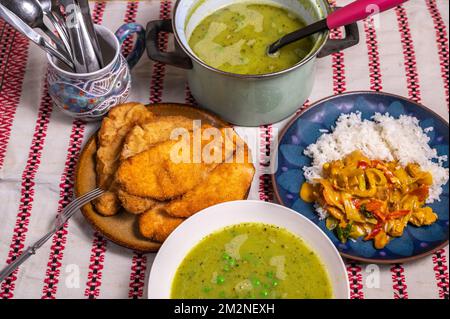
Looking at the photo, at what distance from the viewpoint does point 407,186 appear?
7.96 feet

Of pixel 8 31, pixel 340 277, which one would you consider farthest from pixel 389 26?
pixel 8 31

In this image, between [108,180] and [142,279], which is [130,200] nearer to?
[108,180]

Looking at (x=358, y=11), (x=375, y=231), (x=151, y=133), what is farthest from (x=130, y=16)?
(x=375, y=231)

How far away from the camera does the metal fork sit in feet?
7.55

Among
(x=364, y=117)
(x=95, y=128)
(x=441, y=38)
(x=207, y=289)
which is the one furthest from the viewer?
(x=441, y=38)

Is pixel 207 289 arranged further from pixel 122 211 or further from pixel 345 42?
pixel 345 42

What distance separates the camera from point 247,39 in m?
Answer: 2.61

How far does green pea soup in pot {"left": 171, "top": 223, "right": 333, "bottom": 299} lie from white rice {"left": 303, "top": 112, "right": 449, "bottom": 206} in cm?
36

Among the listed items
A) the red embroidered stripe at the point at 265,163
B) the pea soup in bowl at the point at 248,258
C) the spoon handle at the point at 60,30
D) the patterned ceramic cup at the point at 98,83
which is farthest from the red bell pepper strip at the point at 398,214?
the spoon handle at the point at 60,30

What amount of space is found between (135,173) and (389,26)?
1630 mm

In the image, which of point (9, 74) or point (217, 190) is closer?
point (217, 190)

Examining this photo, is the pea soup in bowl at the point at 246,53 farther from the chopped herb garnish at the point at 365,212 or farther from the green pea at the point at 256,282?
the green pea at the point at 256,282

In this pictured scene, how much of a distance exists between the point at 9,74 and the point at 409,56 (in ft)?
6.67
